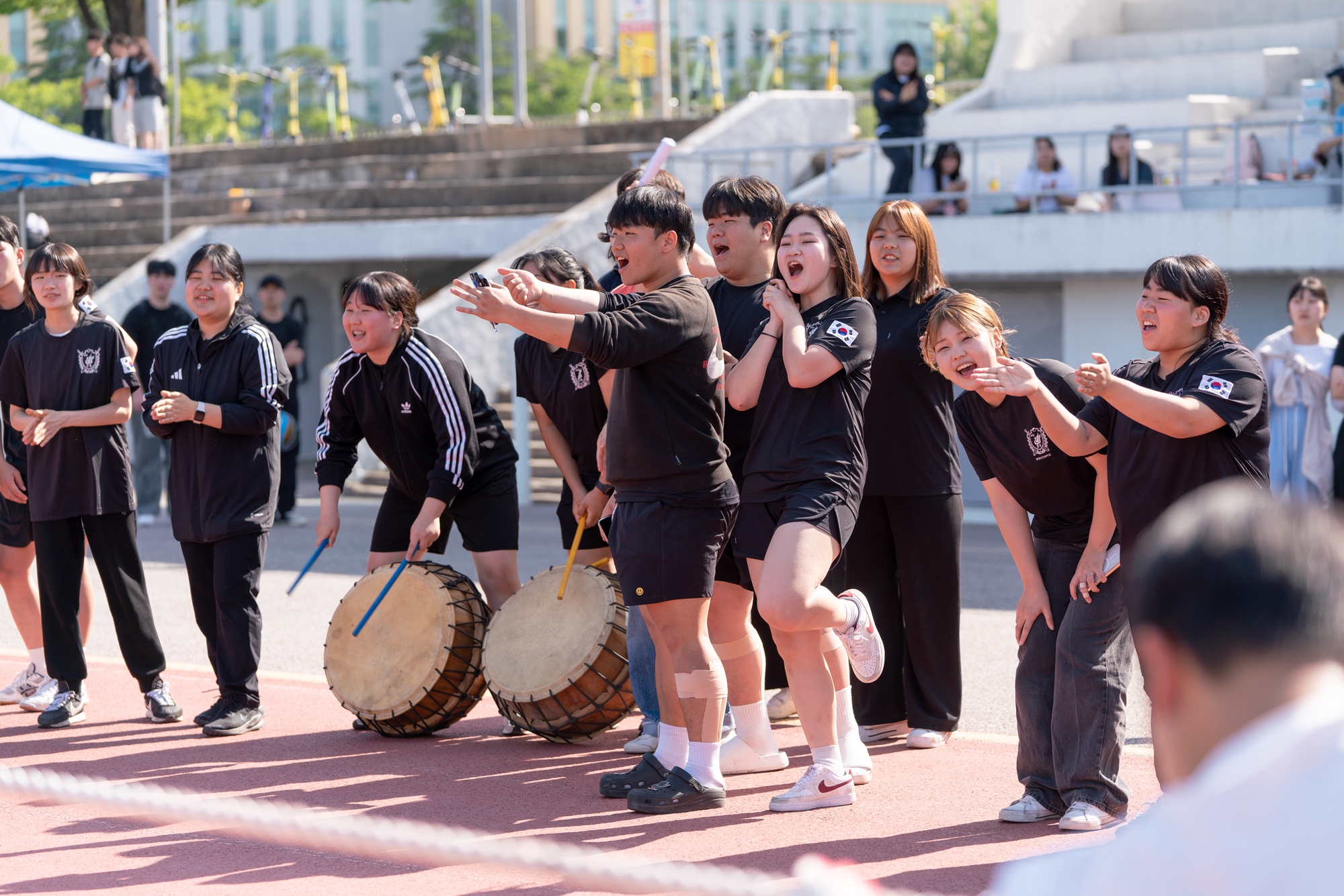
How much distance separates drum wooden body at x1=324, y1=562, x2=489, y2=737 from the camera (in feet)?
21.3

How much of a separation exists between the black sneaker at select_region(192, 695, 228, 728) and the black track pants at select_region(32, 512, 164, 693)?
15.6 inches

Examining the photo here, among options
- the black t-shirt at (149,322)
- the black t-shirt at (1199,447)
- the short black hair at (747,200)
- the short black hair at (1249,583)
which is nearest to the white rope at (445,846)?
the short black hair at (1249,583)

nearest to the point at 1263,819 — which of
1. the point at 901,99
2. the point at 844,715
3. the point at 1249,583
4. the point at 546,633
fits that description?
the point at 1249,583

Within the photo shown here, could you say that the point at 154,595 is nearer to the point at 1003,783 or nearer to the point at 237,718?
the point at 237,718

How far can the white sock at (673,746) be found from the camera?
5.56m

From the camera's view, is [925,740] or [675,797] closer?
[675,797]

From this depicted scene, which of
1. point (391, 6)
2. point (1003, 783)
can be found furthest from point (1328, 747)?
point (391, 6)

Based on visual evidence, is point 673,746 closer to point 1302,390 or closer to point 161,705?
point 161,705

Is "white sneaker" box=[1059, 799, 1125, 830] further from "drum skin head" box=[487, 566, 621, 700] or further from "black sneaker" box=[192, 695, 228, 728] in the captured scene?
"black sneaker" box=[192, 695, 228, 728]

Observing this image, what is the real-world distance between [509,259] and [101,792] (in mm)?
14321

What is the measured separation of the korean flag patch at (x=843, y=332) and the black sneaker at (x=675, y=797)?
1.61 meters

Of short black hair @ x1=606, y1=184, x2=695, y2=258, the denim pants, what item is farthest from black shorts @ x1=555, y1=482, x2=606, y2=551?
the denim pants

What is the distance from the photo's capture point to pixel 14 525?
7.39 meters

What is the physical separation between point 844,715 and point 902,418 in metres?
1.34
